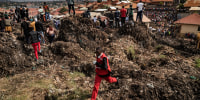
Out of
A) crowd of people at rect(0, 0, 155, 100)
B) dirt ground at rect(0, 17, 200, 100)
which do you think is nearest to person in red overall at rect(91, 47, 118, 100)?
crowd of people at rect(0, 0, 155, 100)

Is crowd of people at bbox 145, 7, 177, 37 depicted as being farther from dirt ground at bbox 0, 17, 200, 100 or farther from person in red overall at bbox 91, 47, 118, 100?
person in red overall at bbox 91, 47, 118, 100

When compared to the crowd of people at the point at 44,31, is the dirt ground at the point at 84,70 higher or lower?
lower

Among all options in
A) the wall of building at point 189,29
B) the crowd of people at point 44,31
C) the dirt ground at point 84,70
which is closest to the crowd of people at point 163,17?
the wall of building at point 189,29

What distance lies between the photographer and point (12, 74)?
5676mm

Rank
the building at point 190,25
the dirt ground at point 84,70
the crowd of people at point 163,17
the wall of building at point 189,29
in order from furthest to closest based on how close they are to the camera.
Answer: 1. the crowd of people at point 163,17
2. the wall of building at point 189,29
3. the building at point 190,25
4. the dirt ground at point 84,70

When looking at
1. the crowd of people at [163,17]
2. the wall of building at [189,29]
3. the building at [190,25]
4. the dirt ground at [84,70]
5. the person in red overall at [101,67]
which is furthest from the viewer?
the crowd of people at [163,17]

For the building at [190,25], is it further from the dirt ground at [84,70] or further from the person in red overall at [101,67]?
the person in red overall at [101,67]

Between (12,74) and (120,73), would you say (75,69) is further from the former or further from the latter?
(12,74)

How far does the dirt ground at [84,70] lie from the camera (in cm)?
462

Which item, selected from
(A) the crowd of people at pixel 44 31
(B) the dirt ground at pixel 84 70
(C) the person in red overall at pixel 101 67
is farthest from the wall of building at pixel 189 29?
(C) the person in red overall at pixel 101 67

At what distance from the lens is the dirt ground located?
462cm

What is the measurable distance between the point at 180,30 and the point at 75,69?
789 inches

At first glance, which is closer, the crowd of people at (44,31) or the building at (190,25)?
the crowd of people at (44,31)

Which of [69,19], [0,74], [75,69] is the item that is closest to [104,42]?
[69,19]
